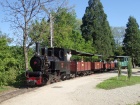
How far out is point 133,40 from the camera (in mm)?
67188

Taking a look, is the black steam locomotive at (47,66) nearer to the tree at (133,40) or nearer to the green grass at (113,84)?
the green grass at (113,84)

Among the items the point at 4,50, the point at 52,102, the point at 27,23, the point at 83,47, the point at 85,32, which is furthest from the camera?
the point at 85,32

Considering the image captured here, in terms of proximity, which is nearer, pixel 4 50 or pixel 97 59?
pixel 4 50

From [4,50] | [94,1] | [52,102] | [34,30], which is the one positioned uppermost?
Result: [94,1]

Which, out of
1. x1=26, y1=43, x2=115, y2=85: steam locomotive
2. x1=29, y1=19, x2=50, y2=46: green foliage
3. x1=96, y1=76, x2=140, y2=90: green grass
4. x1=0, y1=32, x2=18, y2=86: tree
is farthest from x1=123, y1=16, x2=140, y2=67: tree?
x1=0, y1=32, x2=18, y2=86: tree

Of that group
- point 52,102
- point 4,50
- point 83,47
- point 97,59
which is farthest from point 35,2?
point 97,59

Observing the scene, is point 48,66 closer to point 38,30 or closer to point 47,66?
point 47,66

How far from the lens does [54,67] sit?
72.2 feet

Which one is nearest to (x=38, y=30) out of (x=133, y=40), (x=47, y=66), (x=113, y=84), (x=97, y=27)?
(x=47, y=66)

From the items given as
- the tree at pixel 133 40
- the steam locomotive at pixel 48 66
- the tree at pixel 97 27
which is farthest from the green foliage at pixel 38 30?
the tree at pixel 133 40

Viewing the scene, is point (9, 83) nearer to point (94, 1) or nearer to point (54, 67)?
point (54, 67)

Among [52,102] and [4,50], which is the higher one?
[4,50]

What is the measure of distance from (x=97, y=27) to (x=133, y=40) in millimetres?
16137

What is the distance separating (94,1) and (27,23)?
33.8 meters
